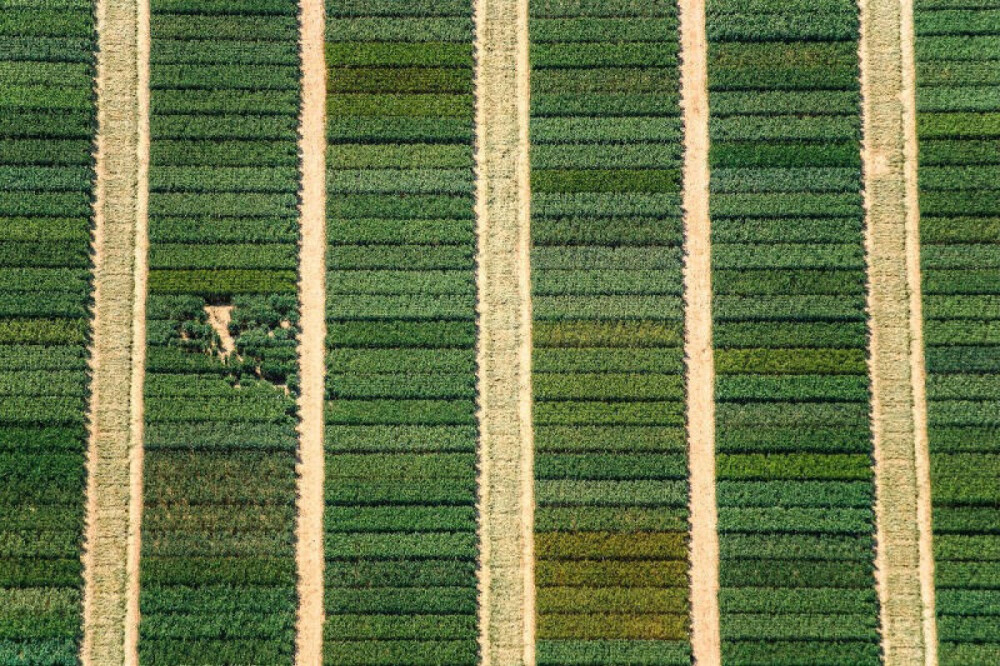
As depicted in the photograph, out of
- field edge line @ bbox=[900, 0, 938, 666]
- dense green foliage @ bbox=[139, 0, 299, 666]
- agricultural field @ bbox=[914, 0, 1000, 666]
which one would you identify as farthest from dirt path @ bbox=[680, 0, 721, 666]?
dense green foliage @ bbox=[139, 0, 299, 666]

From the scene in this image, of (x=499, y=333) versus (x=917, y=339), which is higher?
(x=499, y=333)

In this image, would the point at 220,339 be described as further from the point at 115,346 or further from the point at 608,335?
the point at 608,335

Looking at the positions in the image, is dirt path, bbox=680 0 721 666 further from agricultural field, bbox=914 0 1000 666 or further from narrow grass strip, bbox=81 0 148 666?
narrow grass strip, bbox=81 0 148 666

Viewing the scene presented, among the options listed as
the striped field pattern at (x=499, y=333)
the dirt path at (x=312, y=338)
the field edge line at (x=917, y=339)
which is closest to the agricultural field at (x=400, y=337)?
the striped field pattern at (x=499, y=333)

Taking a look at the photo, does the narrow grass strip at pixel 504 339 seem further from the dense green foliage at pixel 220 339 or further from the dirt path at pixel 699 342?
the dense green foliage at pixel 220 339

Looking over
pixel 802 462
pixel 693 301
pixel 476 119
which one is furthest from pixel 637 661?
pixel 476 119

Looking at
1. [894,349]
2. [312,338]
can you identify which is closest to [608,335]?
[894,349]

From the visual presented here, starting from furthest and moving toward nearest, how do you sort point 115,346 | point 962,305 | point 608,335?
point 608,335
point 115,346
point 962,305
